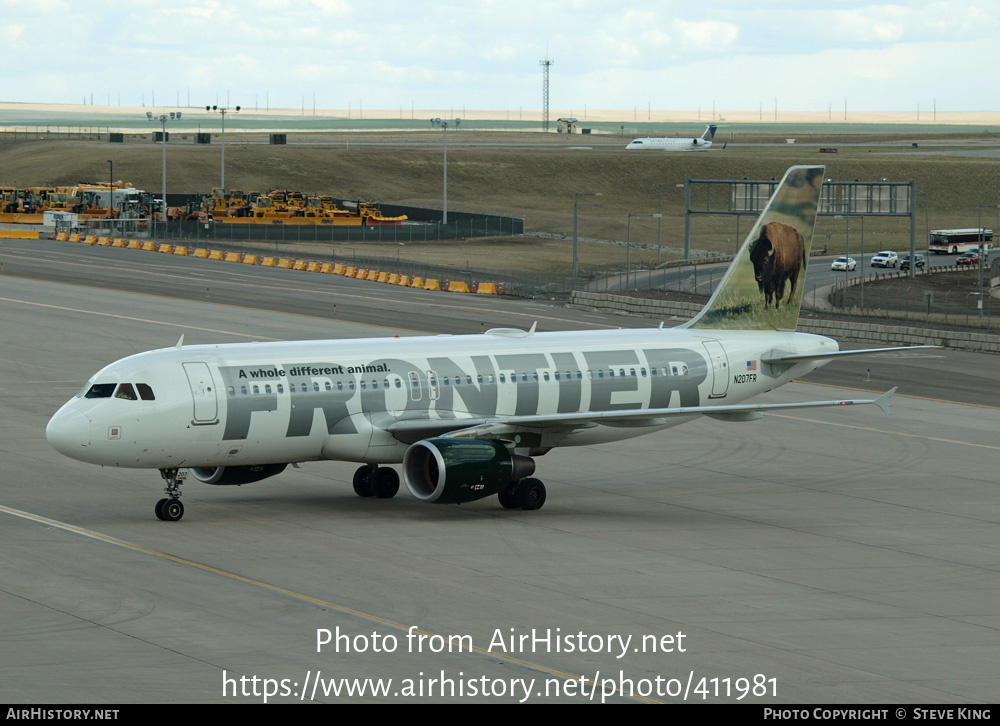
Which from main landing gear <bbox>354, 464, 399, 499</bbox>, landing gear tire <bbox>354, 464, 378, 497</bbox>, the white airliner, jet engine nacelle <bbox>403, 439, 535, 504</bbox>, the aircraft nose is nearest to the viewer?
the aircraft nose

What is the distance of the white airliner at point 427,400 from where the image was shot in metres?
33.7

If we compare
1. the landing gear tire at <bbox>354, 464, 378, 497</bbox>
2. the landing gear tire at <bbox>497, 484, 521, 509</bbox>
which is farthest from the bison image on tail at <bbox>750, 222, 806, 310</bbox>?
the landing gear tire at <bbox>354, 464, 378, 497</bbox>

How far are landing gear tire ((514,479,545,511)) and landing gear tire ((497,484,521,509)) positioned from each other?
0.09 metres

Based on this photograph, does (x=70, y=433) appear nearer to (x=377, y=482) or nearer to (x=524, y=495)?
(x=377, y=482)

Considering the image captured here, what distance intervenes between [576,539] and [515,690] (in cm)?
1214

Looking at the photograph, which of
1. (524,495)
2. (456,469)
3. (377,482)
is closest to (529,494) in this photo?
(524,495)

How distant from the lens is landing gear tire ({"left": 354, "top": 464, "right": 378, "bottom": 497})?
38.2 meters

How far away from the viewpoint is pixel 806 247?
44.4m

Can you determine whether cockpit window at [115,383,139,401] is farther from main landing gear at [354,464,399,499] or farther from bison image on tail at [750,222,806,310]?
bison image on tail at [750,222,806,310]

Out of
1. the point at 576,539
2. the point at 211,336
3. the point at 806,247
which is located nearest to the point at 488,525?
the point at 576,539

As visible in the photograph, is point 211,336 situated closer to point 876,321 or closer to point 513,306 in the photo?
point 513,306

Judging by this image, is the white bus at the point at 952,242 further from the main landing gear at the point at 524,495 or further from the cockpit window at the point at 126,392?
the cockpit window at the point at 126,392

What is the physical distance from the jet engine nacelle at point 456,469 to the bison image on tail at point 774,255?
12.2 m

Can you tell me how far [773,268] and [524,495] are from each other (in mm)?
12263
